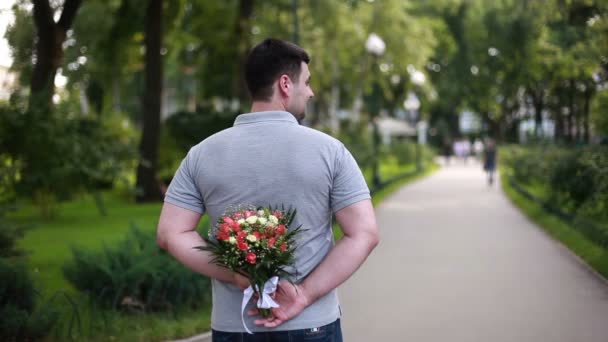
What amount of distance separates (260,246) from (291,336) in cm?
30

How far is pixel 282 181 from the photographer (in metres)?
2.65

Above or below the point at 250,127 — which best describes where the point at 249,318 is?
below

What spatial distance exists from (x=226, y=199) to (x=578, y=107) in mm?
26239

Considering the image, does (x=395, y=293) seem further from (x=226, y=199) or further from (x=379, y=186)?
(x=379, y=186)

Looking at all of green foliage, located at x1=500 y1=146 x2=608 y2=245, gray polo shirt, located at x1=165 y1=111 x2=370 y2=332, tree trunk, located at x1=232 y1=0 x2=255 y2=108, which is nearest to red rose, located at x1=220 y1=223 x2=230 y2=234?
gray polo shirt, located at x1=165 y1=111 x2=370 y2=332

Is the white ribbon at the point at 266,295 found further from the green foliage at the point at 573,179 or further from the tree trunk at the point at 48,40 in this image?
the tree trunk at the point at 48,40

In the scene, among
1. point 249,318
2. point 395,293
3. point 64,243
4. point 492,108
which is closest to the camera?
point 249,318

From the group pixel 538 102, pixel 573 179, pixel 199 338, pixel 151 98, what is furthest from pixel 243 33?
pixel 538 102

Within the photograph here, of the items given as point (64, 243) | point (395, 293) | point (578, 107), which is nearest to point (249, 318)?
point (395, 293)

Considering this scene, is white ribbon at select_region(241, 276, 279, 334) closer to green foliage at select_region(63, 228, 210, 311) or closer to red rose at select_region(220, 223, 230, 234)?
red rose at select_region(220, 223, 230, 234)

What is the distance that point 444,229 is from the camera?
15.5 m

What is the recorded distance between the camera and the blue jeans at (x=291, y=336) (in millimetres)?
2676

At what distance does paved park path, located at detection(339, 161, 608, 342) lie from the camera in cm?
703

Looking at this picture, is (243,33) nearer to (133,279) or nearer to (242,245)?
(133,279)
